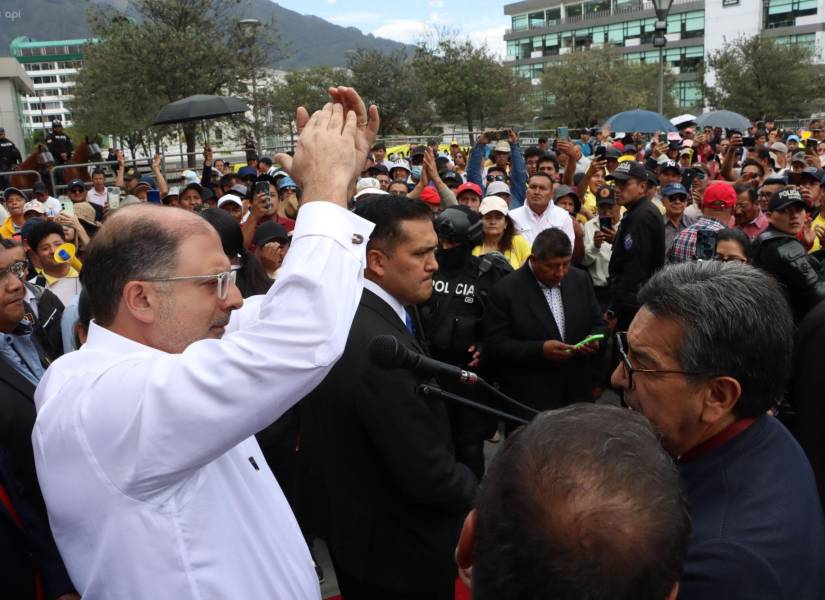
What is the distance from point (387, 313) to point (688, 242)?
136 inches

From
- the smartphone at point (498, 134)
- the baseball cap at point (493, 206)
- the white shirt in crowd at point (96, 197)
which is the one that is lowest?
the baseball cap at point (493, 206)

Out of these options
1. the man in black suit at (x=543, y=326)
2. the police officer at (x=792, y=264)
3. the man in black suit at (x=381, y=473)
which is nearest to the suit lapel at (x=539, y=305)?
the man in black suit at (x=543, y=326)

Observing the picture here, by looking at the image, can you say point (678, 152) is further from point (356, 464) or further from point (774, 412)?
point (356, 464)

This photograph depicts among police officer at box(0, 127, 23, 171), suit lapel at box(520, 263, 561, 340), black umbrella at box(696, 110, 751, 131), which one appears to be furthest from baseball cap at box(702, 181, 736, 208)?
police officer at box(0, 127, 23, 171)

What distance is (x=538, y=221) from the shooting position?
6.41 metres

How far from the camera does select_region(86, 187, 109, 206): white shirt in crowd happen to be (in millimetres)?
10452

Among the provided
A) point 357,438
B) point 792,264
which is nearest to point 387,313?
point 357,438

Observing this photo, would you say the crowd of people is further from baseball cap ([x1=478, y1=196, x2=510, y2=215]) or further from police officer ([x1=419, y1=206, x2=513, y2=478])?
baseball cap ([x1=478, y1=196, x2=510, y2=215])

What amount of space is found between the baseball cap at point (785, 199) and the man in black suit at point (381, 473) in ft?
10.9

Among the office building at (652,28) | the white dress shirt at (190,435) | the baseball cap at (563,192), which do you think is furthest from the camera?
the office building at (652,28)

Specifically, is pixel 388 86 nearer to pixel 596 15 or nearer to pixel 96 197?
pixel 96 197

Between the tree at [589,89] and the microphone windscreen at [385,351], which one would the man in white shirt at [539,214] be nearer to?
the microphone windscreen at [385,351]

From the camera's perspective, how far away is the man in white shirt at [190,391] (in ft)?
4.43

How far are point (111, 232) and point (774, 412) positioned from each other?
3321mm
